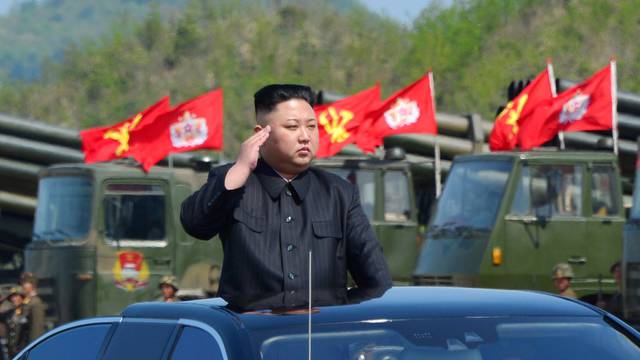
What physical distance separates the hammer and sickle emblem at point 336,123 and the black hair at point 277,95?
58.4 ft

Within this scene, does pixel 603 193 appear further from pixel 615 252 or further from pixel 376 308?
pixel 376 308

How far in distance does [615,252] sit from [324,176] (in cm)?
1296

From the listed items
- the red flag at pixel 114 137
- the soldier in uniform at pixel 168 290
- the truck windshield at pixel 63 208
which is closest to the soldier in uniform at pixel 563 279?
the soldier in uniform at pixel 168 290

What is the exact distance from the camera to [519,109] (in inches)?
→ 842

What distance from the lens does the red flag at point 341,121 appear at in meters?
23.7

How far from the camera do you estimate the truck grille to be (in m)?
19.0

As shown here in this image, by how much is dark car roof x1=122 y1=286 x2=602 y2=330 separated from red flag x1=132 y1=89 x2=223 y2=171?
17.5 m

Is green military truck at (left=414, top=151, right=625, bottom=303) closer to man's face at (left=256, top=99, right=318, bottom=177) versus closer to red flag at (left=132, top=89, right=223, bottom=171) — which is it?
red flag at (left=132, top=89, right=223, bottom=171)

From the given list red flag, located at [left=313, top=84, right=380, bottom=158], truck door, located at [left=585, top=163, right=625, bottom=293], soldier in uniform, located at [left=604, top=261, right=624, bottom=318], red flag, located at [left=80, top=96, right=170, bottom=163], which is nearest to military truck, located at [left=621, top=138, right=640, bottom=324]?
soldier in uniform, located at [left=604, top=261, right=624, bottom=318]

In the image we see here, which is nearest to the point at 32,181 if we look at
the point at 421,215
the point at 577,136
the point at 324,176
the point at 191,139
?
the point at 191,139

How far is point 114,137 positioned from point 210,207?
1848 cm

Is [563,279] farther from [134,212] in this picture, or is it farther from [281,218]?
[281,218]

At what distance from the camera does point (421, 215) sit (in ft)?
77.0

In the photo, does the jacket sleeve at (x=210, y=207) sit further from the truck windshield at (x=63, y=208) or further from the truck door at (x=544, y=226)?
the truck windshield at (x=63, y=208)
